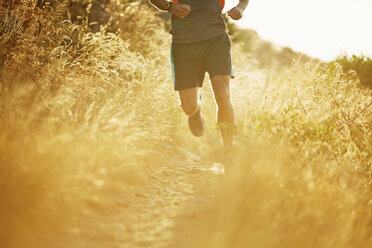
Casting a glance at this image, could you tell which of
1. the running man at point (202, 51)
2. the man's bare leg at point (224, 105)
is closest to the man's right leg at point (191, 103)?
the running man at point (202, 51)

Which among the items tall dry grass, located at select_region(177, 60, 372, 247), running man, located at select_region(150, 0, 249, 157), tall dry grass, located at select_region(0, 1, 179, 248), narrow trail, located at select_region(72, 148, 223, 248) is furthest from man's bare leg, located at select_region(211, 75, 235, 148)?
tall dry grass, located at select_region(0, 1, 179, 248)

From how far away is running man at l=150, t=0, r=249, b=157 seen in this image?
2.94m

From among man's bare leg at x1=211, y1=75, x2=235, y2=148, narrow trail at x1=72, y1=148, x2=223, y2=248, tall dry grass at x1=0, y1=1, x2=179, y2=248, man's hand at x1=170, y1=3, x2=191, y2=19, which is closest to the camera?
tall dry grass at x1=0, y1=1, x2=179, y2=248

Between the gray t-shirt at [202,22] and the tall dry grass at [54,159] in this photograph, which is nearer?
the tall dry grass at [54,159]

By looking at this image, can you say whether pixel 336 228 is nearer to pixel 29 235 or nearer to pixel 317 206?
pixel 317 206

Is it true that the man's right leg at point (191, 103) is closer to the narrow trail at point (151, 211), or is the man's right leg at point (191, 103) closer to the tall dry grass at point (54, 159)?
the tall dry grass at point (54, 159)

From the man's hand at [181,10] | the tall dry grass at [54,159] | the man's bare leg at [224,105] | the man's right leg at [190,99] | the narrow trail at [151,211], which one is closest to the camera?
the tall dry grass at [54,159]

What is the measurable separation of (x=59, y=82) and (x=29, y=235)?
A: 1.77 meters

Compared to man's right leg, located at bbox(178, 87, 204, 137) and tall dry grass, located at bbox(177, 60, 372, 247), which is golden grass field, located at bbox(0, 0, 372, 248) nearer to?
tall dry grass, located at bbox(177, 60, 372, 247)

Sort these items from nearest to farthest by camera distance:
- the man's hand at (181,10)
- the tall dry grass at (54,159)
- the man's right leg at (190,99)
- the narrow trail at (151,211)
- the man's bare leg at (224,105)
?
the tall dry grass at (54,159), the narrow trail at (151,211), the man's bare leg at (224,105), the man's hand at (181,10), the man's right leg at (190,99)

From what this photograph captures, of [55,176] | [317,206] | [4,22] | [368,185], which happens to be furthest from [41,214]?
[368,185]

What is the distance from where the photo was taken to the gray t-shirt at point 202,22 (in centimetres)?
307

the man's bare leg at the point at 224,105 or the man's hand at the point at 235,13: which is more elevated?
the man's hand at the point at 235,13

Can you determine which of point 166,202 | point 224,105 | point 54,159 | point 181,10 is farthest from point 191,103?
point 54,159
